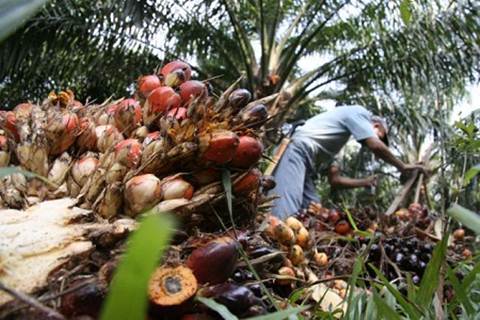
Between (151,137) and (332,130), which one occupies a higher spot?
(151,137)

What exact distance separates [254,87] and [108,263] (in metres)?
4.65

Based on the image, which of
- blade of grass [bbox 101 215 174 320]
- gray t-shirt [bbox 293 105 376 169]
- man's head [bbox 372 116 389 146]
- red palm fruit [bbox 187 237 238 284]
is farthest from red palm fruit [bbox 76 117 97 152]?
man's head [bbox 372 116 389 146]

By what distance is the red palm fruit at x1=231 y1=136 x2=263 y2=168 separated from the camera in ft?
2.68

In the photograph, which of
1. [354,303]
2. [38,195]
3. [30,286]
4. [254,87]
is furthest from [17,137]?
[254,87]

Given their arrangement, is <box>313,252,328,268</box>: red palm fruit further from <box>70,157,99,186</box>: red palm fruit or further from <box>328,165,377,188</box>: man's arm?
<box>328,165,377,188</box>: man's arm

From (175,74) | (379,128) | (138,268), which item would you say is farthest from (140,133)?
(379,128)

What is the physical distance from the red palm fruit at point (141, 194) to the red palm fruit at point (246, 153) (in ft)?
0.43

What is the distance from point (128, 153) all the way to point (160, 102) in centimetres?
15

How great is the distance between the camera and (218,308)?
0.53m

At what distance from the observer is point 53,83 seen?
14.6 ft

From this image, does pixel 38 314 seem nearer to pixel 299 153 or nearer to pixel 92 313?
pixel 92 313

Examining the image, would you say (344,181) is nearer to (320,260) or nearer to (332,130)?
(332,130)

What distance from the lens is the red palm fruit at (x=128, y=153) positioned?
0.79m

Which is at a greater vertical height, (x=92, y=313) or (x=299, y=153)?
(x=92, y=313)
